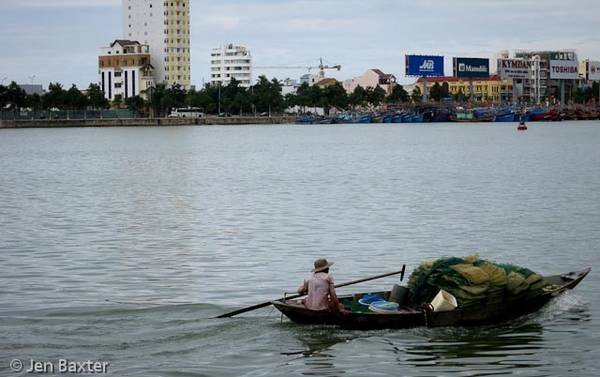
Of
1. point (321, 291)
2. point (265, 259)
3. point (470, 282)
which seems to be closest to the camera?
point (321, 291)

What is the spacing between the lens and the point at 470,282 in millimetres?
20406

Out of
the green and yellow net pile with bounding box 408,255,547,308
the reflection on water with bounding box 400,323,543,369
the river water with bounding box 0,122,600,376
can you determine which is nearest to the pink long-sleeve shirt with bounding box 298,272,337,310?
the river water with bounding box 0,122,600,376

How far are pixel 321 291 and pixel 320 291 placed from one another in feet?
0.06

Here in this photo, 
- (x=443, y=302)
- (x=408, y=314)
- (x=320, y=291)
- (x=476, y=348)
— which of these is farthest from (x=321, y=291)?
(x=476, y=348)

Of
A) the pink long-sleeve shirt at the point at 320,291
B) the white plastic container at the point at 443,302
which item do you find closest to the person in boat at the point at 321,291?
the pink long-sleeve shirt at the point at 320,291

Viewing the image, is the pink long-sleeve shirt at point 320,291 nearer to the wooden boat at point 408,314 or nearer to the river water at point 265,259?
the wooden boat at point 408,314

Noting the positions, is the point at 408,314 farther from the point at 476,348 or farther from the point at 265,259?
the point at 265,259

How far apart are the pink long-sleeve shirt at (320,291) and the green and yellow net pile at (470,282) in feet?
7.07

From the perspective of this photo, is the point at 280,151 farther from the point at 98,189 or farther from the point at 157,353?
the point at 157,353

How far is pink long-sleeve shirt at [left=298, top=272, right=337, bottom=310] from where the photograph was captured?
1938cm

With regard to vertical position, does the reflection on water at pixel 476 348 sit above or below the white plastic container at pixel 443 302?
below

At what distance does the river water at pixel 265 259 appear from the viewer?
19.1 meters

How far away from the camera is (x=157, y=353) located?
19156 millimetres

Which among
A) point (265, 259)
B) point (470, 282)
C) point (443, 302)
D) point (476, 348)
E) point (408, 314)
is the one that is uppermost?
point (470, 282)
